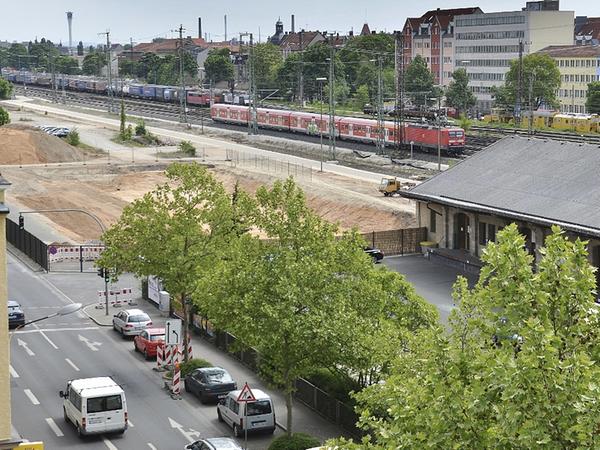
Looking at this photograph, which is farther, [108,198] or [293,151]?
[293,151]

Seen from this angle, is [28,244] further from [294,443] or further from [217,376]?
[294,443]

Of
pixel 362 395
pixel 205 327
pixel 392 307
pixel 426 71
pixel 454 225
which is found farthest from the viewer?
pixel 426 71

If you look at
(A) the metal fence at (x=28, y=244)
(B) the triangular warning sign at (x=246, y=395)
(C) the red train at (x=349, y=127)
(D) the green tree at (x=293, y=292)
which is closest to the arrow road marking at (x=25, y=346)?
(D) the green tree at (x=293, y=292)

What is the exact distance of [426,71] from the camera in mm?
192375

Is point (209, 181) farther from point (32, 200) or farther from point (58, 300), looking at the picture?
point (32, 200)

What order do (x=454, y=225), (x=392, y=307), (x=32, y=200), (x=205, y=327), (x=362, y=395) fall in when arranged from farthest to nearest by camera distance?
(x=32, y=200) < (x=454, y=225) < (x=205, y=327) < (x=392, y=307) < (x=362, y=395)

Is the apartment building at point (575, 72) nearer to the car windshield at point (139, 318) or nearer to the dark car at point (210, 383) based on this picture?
the car windshield at point (139, 318)

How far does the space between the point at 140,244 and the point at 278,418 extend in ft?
34.5

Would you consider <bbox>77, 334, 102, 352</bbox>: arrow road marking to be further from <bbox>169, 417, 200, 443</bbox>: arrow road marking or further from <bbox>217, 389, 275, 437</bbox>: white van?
<bbox>217, 389, 275, 437</bbox>: white van

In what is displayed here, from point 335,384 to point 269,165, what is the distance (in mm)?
77791

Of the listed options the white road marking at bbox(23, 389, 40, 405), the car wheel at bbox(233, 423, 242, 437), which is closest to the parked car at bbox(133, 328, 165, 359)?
the white road marking at bbox(23, 389, 40, 405)

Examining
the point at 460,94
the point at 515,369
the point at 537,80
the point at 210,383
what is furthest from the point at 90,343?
the point at 460,94

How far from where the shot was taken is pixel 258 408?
38000mm

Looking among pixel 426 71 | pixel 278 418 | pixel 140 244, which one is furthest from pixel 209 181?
pixel 426 71
